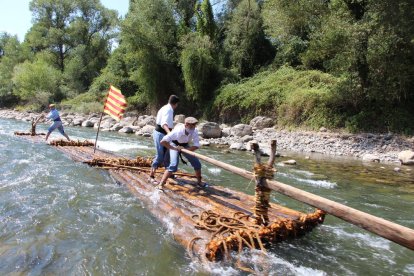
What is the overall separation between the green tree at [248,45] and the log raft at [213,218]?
25.3 m

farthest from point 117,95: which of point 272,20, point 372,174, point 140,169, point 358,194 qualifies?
point 272,20

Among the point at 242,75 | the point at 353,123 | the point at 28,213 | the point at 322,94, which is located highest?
the point at 242,75

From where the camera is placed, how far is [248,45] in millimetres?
32531

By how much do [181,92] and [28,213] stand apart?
27803mm

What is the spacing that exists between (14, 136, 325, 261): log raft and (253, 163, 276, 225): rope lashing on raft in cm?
8

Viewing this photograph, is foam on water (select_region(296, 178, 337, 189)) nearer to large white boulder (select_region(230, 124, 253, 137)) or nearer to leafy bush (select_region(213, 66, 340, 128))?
leafy bush (select_region(213, 66, 340, 128))

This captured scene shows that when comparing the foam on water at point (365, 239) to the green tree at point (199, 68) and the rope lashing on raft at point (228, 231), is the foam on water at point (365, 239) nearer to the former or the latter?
the rope lashing on raft at point (228, 231)

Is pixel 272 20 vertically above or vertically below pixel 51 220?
above

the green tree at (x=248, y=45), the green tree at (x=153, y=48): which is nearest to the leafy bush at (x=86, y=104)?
the green tree at (x=153, y=48)

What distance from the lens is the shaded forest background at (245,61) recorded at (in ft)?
60.1

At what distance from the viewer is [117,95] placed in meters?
11.5

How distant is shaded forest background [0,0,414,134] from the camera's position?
18.3 m

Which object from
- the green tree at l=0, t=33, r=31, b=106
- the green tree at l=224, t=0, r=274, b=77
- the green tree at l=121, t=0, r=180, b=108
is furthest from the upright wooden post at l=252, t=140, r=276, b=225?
the green tree at l=0, t=33, r=31, b=106

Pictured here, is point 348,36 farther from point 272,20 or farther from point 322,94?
point 272,20
